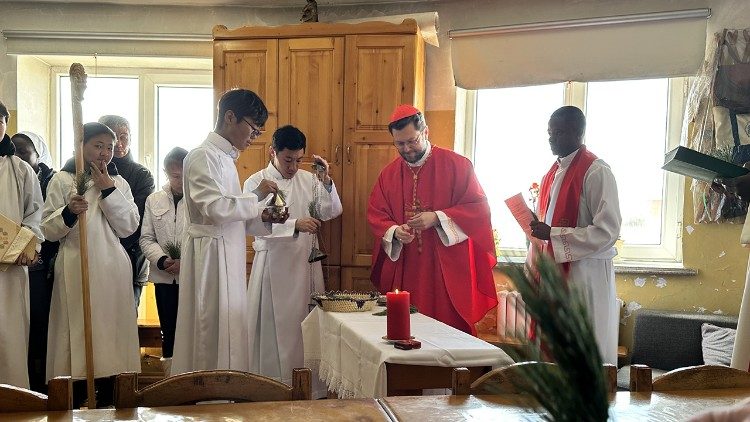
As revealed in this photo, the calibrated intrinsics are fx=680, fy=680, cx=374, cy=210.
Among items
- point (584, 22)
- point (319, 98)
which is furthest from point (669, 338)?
point (319, 98)

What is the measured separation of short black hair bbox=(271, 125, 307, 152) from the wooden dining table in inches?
109

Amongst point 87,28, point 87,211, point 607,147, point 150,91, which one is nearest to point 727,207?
point 607,147

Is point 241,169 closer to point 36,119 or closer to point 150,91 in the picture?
point 150,91

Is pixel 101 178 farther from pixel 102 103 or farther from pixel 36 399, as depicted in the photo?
pixel 102 103

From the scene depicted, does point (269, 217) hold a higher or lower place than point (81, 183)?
lower

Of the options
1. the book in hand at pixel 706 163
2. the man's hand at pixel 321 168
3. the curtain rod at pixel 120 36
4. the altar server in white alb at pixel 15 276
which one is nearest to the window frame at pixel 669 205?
the man's hand at pixel 321 168

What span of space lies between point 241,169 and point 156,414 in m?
3.52

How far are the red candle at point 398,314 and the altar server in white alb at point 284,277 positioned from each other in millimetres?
1888

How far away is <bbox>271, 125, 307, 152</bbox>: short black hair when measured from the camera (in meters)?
4.04

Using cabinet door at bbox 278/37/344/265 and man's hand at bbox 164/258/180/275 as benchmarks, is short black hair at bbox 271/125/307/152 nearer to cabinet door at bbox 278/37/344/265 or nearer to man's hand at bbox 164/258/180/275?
cabinet door at bbox 278/37/344/265

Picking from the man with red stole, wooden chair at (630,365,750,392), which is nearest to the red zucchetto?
the man with red stole

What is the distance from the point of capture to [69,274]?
341cm

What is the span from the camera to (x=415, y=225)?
3.71 m

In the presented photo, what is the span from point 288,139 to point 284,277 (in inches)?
32.6
